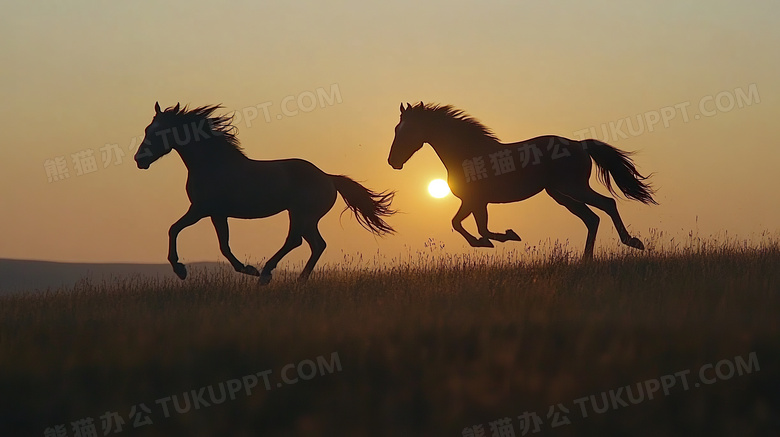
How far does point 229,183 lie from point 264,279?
132 centimetres

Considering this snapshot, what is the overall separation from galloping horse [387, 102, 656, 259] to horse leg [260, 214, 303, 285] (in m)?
1.53

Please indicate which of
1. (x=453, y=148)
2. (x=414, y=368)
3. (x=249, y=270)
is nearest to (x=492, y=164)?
(x=453, y=148)

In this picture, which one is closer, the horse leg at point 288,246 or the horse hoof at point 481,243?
the horse leg at point 288,246

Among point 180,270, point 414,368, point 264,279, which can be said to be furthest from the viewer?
point 264,279

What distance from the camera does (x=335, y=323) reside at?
279 inches

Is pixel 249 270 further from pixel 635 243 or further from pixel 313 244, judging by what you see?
pixel 635 243

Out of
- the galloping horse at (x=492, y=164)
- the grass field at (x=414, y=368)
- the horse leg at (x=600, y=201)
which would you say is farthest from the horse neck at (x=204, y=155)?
the horse leg at (x=600, y=201)

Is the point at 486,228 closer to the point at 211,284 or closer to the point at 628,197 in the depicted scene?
the point at 628,197

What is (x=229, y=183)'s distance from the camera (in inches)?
454

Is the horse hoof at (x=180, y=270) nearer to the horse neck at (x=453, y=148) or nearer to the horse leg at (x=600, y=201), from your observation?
the horse neck at (x=453, y=148)

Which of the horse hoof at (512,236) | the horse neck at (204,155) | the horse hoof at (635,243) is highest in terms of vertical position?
the horse neck at (204,155)

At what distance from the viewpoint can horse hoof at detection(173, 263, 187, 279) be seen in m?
11.0

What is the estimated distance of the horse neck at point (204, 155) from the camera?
1152 centimetres

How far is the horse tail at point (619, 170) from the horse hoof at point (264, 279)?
4.79m
